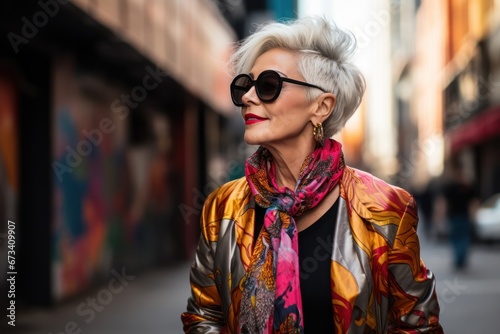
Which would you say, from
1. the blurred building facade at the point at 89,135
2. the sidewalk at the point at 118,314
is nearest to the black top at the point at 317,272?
the sidewalk at the point at 118,314

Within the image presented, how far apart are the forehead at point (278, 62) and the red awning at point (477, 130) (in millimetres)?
23660

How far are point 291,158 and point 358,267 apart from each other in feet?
1.56

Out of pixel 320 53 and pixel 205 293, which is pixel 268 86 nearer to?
pixel 320 53

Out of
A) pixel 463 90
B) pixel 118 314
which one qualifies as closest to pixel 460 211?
pixel 118 314

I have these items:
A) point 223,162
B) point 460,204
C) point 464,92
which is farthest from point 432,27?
point 460,204

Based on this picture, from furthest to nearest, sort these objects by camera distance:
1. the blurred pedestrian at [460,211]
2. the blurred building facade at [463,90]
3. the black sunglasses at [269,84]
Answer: the blurred building facade at [463,90], the blurred pedestrian at [460,211], the black sunglasses at [269,84]

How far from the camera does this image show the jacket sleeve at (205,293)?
282 centimetres

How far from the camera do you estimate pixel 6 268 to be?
31.9 feet

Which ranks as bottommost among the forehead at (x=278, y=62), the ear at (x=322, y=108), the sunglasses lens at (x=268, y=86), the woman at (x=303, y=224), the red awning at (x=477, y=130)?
the woman at (x=303, y=224)

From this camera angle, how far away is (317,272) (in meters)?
2.70

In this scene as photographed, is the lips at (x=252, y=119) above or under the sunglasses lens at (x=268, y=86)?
under

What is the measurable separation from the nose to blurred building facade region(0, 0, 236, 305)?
22.3ft

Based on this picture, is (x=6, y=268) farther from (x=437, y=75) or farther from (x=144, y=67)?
(x=437, y=75)

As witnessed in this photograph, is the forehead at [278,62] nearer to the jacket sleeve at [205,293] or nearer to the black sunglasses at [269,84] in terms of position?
the black sunglasses at [269,84]
